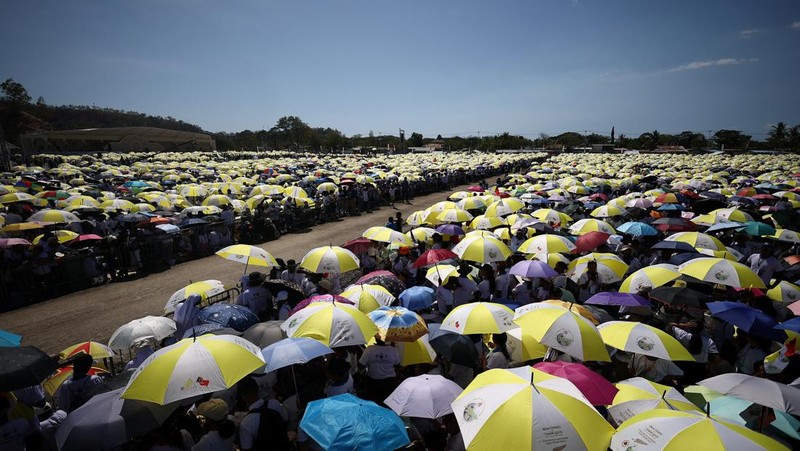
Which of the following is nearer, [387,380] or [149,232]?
[387,380]

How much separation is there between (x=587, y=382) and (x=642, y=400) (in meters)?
0.52

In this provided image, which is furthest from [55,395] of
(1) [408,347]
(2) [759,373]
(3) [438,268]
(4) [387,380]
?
(2) [759,373]

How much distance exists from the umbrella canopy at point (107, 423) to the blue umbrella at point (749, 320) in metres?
7.35

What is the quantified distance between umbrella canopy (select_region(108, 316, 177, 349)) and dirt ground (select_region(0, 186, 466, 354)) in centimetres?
380

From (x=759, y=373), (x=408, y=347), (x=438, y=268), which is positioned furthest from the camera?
(x=438, y=268)

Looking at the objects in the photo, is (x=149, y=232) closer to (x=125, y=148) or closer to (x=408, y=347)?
(x=408, y=347)

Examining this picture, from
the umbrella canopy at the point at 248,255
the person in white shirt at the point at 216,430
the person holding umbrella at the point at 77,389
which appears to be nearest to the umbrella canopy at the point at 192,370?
the person in white shirt at the point at 216,430

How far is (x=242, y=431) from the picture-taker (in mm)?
4156

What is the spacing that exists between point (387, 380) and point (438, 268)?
12.1 ft

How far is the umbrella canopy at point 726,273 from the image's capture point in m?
6.76

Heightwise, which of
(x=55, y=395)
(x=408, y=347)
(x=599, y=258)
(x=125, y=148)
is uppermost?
(x=125, y=148)

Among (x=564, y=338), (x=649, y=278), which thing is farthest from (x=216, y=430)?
(x=649, y=278)

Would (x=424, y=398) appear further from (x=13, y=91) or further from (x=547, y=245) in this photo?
(x=13, y=91)

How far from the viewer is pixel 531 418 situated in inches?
125
